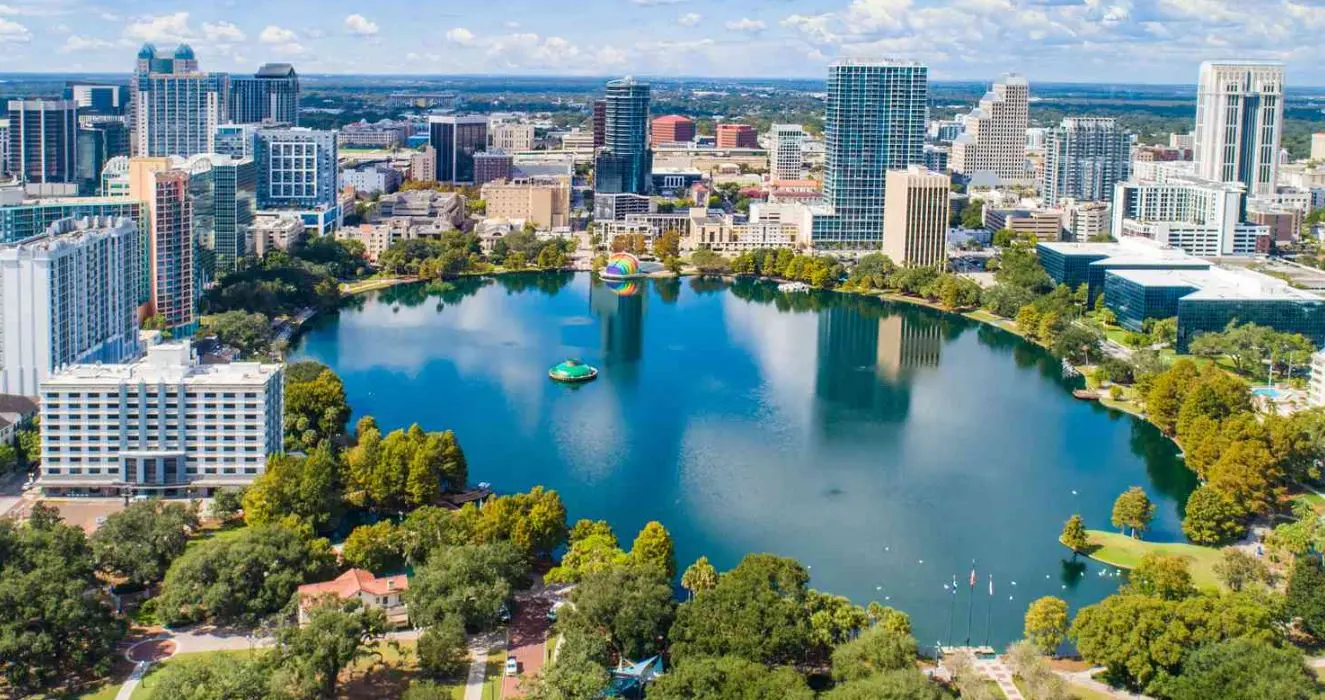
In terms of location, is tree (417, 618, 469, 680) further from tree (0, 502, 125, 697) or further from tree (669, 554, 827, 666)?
tree (0, 502, 125, 697)

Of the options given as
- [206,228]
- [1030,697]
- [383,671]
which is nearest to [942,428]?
[1030,697]

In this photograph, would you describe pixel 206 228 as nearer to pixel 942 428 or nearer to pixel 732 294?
pixel 732 294

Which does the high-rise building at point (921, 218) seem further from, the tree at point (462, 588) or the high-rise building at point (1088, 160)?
the tree at point (462, 588)

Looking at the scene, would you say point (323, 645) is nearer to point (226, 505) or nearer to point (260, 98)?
point (226, 505)

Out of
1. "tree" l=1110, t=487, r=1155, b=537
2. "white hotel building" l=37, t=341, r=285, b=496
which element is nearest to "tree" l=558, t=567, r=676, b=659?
"white hotel building" l=37, t=341, r=285, b=496

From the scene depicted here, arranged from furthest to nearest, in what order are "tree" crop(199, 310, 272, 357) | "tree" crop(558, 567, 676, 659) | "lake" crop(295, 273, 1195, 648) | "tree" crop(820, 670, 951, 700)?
"tree" crop(199, 310, 272, 357) < "lake" crop(295, 273, 1195, 648) < "tree" crop(558, 567, 676, 659) < "tree" crop(820, 670, 951, 700)

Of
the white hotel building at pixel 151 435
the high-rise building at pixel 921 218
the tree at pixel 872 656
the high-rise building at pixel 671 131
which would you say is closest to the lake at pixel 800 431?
the tree at pixel 872 656
